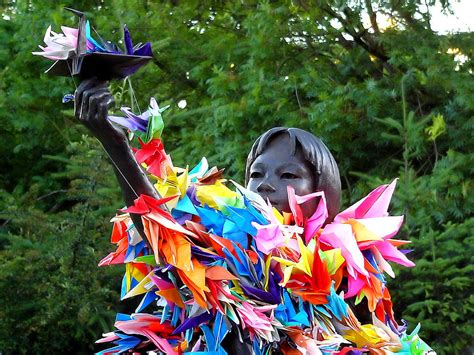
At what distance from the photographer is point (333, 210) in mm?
3336

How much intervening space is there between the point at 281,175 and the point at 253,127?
4.96 metres

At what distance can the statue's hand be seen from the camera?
2463 millimetres

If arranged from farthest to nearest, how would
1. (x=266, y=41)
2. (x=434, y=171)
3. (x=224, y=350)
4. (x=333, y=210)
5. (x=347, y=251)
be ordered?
(x=266, y=41) < (x=434, y=171) < (x=333, y=210) < (x=347, y=251) < (x=224, y=350)

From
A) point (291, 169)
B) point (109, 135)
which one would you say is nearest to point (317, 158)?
point (291, 169)

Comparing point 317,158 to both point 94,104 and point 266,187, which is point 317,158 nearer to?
point 266,187

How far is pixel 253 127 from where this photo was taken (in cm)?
820

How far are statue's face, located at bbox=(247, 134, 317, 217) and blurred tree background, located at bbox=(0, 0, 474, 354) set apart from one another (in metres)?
4.06

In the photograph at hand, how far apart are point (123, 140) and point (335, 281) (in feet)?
3.13

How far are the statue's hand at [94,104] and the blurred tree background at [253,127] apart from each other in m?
4.78

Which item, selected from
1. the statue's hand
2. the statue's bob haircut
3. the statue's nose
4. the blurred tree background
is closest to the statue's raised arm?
the statue's hand

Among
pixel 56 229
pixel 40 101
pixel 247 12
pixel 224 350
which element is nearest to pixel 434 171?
pixel 247 12

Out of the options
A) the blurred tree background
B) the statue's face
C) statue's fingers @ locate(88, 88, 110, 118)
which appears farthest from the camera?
the blurred tree background

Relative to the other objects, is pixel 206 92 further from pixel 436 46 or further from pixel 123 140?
pixel 123 140

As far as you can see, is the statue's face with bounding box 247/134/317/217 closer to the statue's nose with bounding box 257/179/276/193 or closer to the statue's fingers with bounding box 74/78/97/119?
the statue's nose with bounding box 257/179/276/193
